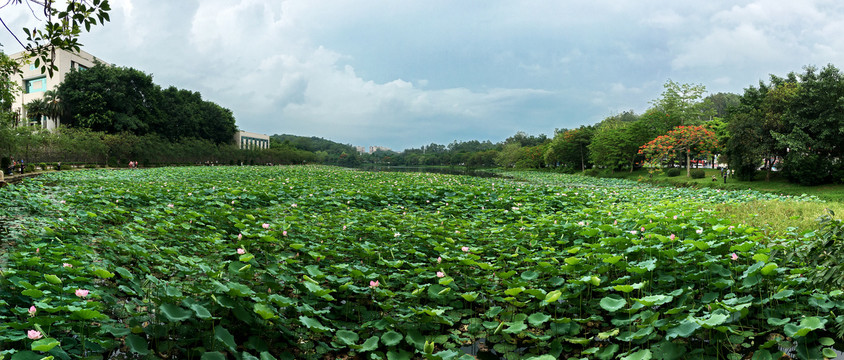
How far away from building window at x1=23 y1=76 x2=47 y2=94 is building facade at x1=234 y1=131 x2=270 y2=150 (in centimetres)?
2317

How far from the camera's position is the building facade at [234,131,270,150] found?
67.0 m

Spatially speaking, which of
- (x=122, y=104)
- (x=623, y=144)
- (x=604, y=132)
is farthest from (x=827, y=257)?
(x=122, y=104)

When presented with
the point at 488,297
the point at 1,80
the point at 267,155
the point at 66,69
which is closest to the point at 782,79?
the point at 488,297

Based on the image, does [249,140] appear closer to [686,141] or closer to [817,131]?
[686,141]

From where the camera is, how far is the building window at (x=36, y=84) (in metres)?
45.6

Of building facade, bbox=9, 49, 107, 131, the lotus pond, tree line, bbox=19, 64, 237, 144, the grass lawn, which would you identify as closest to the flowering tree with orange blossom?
the grass lawn

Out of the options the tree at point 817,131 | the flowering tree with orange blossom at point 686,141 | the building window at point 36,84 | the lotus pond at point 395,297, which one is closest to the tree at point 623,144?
the flowering tree with orange blossom at point 686,141

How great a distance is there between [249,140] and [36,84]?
98.7 ft

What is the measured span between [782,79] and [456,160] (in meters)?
68.7

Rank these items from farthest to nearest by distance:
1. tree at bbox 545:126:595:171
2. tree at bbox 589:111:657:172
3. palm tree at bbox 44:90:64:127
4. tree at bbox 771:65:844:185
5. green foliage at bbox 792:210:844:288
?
tree at bbox 545:126:595:171 < palm tree at bbox 44:90:64:127 < tree at bbox 589:111:657:172 < tree at bbox 771:65:844:185 < green foliage at bbox 792:210:844:288

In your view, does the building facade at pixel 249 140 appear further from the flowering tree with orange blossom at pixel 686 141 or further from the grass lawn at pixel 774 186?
the grass lawn at pixel 774 186

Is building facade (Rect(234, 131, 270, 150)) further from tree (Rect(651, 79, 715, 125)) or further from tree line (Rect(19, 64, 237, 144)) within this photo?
tree (Rect(651, 79, 715, 125))

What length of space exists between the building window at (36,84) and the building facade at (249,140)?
23168mm

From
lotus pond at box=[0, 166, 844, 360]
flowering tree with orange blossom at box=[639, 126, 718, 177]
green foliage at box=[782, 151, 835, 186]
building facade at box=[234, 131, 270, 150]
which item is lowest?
lotus pond at box=[0, 166, 844, 360]
